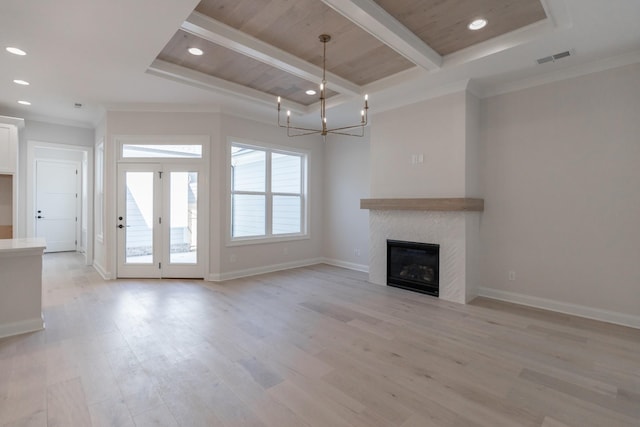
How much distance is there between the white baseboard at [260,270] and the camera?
5180 millimetres

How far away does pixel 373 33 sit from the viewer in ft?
9.84

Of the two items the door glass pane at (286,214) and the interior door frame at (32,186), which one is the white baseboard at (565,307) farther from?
the interior door frame at (32,186)

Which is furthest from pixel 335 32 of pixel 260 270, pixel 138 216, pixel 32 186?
pixel 32 186

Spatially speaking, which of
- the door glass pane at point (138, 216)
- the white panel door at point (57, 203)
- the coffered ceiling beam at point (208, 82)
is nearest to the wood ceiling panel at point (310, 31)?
the coffered ceiling beam at point (208, 82)

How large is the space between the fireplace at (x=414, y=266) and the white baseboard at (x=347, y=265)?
113 centimetres

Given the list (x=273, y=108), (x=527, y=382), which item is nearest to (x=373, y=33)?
(x=273, y=108)

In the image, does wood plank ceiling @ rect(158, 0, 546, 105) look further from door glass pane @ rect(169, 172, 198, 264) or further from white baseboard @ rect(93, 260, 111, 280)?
white baseboard @ rect(93, 260, 111, 280)

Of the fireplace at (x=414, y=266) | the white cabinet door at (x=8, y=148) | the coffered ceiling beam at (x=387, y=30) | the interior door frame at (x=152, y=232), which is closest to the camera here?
the coffered ceiling beam at (x=387, y=30)

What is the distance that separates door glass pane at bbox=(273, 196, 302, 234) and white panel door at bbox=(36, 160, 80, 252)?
594 centimetres

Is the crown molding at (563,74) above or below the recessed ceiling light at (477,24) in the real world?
below

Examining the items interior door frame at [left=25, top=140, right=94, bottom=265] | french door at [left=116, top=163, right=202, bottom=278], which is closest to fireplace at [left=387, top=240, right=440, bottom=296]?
french door at [left=116, top=163, right=202, bottom=278]

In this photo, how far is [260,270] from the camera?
227 inches

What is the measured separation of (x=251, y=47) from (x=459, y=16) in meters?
2.07

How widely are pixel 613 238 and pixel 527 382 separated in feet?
7.58
